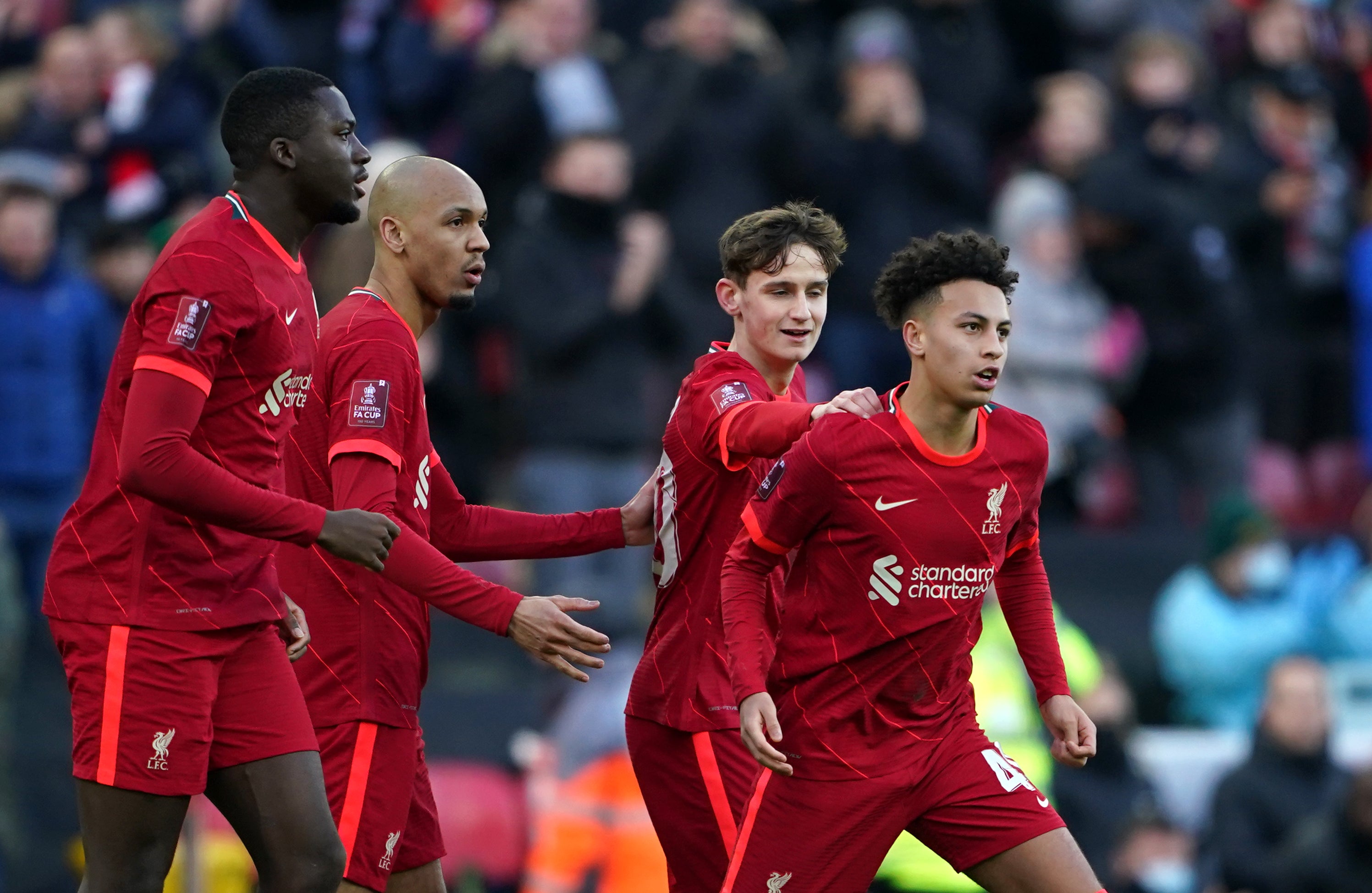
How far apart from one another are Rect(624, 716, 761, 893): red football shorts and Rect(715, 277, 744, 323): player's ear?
115cm

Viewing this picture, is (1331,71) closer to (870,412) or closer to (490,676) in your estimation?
(490,676)

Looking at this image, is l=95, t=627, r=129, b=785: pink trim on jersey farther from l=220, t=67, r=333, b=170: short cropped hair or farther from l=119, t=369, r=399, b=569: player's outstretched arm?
l=220, t=67, r=333, b=170: short cropped hair

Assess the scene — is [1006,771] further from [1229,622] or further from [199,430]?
[1229,622]

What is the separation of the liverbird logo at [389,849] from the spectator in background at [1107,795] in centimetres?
444

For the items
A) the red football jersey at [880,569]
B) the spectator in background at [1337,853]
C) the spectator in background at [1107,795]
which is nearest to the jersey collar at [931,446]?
the red football jersey at [880,569]

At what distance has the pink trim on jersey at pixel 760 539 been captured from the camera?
5.33 metres

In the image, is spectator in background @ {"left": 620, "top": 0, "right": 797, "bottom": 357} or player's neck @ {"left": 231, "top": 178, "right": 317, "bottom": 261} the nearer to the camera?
player's neck @ {"left": 231, "top": 178, "right": 317, "bottom": 261}

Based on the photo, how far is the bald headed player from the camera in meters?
5.27

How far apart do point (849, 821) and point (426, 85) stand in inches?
266

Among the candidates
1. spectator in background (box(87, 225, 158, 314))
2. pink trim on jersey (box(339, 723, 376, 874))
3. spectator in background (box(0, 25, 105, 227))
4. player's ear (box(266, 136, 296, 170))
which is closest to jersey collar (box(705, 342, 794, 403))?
player's ear (box(266, 136, 296, 170))

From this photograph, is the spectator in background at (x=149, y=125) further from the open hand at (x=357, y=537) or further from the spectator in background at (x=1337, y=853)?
the spectator in background at (x=1337, y=853)

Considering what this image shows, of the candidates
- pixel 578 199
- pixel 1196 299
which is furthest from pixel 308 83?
pixel 1196 299

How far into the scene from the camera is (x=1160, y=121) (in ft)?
37.4

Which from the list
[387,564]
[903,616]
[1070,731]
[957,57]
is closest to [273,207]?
[387,564]
